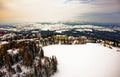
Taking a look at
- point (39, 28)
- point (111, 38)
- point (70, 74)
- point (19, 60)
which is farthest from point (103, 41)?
point (19, 60)

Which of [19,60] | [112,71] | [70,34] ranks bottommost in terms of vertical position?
[112,71]

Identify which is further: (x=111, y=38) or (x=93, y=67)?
(x=111, y=38)

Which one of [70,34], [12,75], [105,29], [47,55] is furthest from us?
[105,29]

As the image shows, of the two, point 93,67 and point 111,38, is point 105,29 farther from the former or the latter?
point 93,67

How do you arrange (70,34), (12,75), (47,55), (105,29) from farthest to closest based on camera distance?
1. (105,29)
2. (70,34)
3. (47,55)
4. (12,75)

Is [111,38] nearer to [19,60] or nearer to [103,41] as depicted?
[103,41]

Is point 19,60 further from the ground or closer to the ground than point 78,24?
closer to the ground
